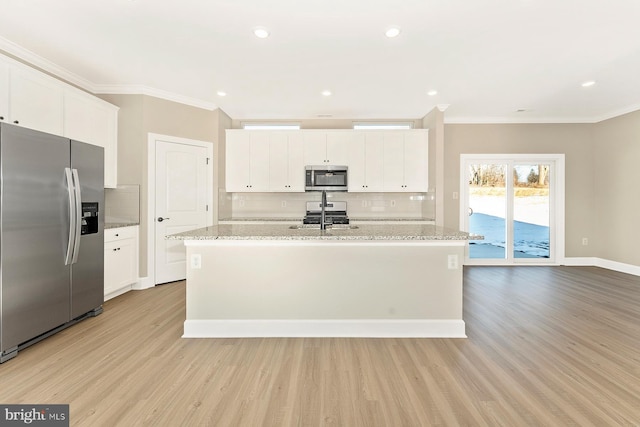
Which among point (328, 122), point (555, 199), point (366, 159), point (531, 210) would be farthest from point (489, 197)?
point (328, 122)

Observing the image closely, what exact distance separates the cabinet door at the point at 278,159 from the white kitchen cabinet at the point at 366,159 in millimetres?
1091

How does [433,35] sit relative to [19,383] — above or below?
above

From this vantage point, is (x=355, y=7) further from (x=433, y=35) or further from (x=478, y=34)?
(x=478, y=34)

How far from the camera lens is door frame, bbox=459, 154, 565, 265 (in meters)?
5.10

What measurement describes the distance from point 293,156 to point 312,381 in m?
3.62

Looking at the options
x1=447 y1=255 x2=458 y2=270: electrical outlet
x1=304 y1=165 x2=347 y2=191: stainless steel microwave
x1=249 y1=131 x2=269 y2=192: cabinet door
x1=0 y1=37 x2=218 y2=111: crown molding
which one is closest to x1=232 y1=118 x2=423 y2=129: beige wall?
x1=249 y1=131 x2=269 y2=192: cabinet door

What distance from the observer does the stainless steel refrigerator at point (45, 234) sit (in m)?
2.07

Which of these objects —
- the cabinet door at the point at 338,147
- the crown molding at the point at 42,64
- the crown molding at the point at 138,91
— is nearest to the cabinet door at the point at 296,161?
the cabinet door at the point at 338,147

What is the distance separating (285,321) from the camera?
248cm

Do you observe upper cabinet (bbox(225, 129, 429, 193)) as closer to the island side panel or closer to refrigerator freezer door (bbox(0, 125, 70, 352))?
the island side panel

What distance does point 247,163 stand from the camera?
15.7 feet

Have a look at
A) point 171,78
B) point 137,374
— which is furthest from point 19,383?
point 171,78

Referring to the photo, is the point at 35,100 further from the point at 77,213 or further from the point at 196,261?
the point at 196,261

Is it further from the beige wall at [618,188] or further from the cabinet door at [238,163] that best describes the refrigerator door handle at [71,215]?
the beige wall at [618,188]
